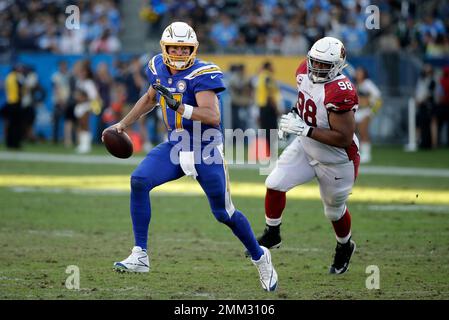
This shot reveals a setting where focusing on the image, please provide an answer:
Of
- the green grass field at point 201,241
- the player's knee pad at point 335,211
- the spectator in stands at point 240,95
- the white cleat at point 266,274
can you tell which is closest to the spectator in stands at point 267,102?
the spectator in stands at point 240,95

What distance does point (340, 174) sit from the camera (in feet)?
24.0

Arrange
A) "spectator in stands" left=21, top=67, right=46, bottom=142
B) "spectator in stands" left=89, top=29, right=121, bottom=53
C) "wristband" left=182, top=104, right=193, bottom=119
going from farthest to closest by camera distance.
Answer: "spectator in stands" left=89, top=29, right=121, bottom=53, "spectator in stands" left=21, top=67, right=46, bottom=142, "wristband" left=182, top=104, right=193, bottom=119

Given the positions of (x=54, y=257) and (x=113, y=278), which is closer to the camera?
(x=113, y=278)

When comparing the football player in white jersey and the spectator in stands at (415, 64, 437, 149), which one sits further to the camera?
the spectator in stands at (415, 64, 437, 149)

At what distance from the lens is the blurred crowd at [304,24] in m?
20.9

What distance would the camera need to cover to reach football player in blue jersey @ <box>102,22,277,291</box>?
6680 mm

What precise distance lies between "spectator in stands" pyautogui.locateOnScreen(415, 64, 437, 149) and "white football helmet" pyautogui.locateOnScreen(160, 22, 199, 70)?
13.7 meters

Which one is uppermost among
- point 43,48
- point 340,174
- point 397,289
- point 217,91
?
point 43,48

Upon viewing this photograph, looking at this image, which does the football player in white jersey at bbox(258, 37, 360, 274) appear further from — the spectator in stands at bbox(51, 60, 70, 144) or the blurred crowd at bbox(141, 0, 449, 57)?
the spectator in stands at bbox(51, 60, 70, 144)

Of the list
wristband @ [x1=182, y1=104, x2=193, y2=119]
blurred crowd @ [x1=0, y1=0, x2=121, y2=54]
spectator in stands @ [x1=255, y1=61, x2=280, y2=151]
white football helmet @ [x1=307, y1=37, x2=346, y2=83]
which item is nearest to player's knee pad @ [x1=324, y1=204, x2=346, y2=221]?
white football helmet @ [x1=307, y1=37, x2=346, y2=83]

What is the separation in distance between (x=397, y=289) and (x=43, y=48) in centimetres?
1716

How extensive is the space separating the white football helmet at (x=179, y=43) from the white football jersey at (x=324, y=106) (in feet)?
3.14

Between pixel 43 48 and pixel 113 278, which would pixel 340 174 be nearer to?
pixel 113 278
